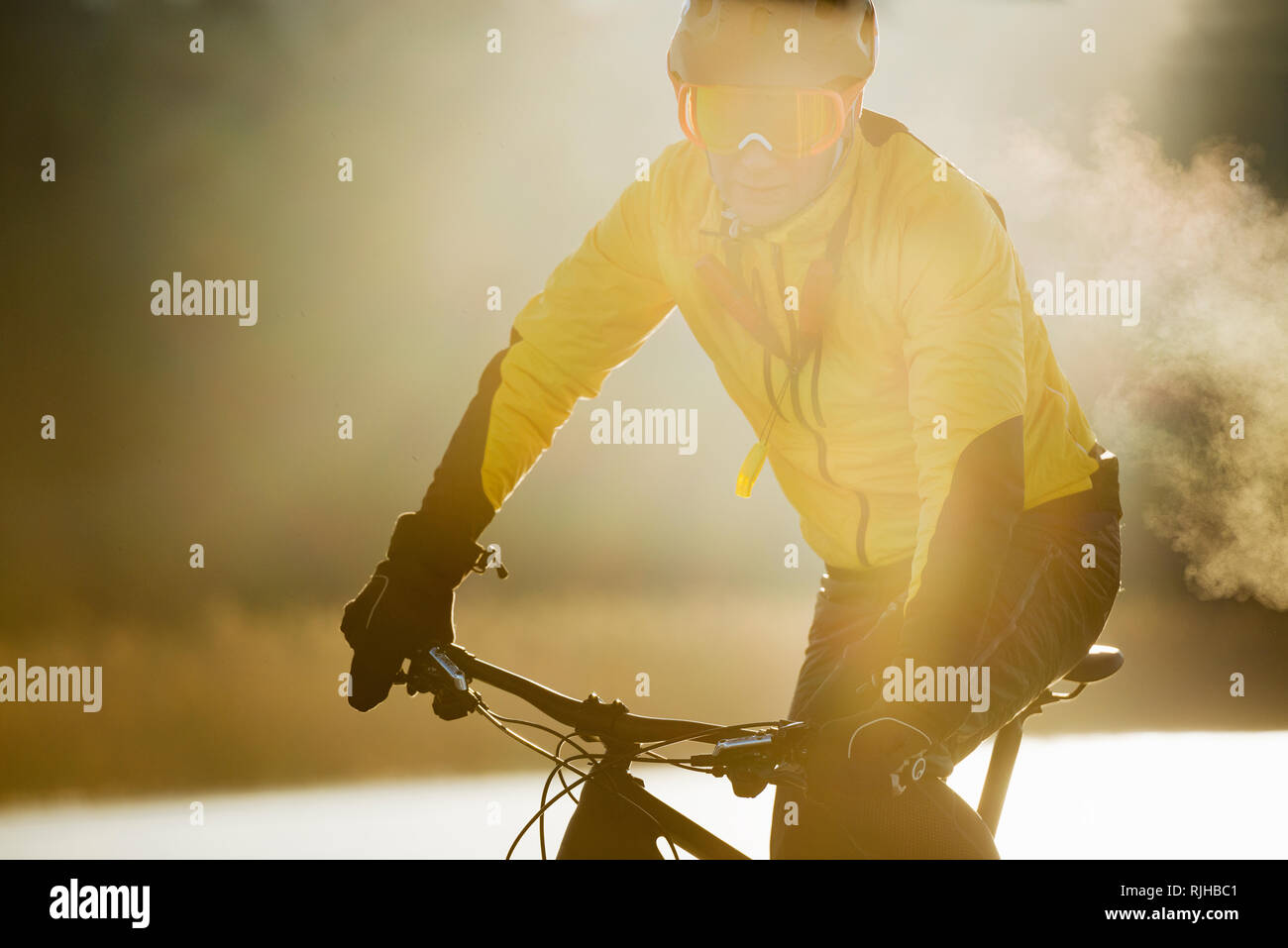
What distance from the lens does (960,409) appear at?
1358mm

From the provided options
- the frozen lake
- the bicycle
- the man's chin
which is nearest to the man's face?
the man's chin

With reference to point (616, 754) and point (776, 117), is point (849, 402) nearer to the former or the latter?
point (776, 117)

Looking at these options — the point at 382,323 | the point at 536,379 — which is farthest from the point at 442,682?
the point at 382,323

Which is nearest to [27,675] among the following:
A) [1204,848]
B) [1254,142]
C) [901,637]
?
[901,637]

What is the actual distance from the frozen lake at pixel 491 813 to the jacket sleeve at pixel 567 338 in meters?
1.44

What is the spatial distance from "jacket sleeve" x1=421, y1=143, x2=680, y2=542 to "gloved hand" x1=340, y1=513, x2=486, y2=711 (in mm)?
120

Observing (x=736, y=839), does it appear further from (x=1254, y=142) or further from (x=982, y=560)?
(x=1254, y=142)

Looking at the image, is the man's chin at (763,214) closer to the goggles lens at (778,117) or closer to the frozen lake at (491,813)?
the goggles lens at (778,117)

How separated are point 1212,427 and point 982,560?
120 inches

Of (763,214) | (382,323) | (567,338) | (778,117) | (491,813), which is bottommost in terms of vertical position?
(491,813)

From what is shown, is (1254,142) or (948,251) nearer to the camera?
(948,251)

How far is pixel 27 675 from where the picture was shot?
355 cm

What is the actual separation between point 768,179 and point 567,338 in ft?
1.29

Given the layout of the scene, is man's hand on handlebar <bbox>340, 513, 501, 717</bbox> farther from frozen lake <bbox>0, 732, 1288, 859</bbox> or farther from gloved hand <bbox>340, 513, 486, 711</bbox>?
frozen lake <bbox>0, 732, 1288, 859</bbox>
